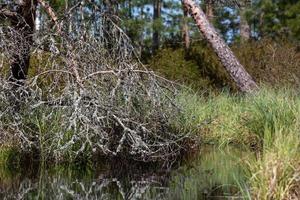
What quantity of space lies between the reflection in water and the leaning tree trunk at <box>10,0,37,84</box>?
63.2 inches

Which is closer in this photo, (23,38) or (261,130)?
(23,38)

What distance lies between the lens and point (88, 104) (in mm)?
6402

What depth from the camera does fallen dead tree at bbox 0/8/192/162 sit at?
6.48 meters

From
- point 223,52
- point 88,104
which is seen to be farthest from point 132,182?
point 223,52

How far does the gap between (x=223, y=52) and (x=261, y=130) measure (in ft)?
14.6

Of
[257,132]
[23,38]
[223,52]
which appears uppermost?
[23,38]

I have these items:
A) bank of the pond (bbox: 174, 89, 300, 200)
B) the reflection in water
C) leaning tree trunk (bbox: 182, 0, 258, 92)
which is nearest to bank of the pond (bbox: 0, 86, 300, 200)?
bank of the pond (bbox: 174, 89, 300, 200)

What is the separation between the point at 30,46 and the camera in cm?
761

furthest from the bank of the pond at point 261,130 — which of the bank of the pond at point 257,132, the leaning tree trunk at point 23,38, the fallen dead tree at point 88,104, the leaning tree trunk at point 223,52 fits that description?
Answer: the leaning tree trunk at point 23,38

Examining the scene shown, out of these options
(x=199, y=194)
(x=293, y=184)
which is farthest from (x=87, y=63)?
(x=293, y=184)

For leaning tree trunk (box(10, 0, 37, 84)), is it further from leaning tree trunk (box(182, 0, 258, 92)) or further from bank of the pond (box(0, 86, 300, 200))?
leaning tree trunk (box(182, 0, 258, 92))

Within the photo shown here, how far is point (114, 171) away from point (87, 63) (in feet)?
5.28

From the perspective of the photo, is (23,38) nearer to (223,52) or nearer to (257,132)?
(257,132)

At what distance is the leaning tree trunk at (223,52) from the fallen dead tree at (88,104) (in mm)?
4365
